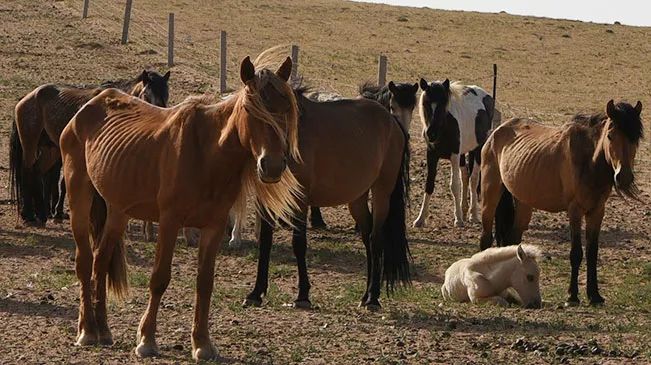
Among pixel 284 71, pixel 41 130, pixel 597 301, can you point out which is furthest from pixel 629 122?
pixel 41 130

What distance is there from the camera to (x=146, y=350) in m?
8.11

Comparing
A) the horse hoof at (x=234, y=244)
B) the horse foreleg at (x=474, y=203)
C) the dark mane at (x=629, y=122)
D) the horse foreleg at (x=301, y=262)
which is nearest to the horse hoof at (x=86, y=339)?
the horse foreleg at (x=301, y=262)

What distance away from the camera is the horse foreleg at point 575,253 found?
11461mm

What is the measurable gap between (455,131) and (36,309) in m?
8.02

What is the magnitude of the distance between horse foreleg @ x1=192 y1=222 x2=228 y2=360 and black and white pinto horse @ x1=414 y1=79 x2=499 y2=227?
797cm

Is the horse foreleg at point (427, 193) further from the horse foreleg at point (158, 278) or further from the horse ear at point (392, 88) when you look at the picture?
the horse foreleg at point (158, 278)

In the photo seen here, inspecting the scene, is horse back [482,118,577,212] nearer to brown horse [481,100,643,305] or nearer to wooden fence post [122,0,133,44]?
brown horse [481,100,643,305]

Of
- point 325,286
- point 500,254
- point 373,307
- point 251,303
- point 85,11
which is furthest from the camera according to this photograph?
point 85,11

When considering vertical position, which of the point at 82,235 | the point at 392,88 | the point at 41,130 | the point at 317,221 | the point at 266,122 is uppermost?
the point at 266,122

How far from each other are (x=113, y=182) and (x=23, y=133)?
6977mm

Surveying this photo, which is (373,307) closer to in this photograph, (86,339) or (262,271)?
(262,271)

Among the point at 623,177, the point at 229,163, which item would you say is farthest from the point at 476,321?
the point at 229,163

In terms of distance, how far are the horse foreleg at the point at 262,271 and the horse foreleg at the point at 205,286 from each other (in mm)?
2377

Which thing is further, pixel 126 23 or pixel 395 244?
pixel 126 23
